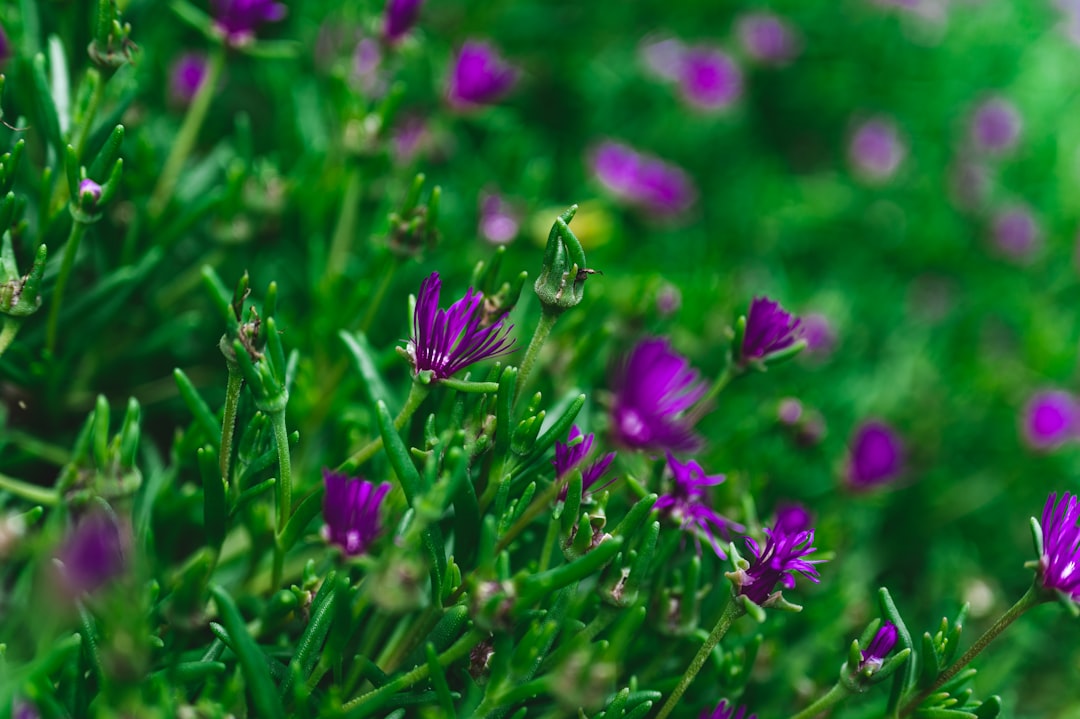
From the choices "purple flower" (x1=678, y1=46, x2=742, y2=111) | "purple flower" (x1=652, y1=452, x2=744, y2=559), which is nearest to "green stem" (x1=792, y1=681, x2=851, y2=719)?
"purple flower" (x1=652, y1=452, x2=744, y2=559)

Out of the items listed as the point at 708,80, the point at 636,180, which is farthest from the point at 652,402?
the point at 708,80

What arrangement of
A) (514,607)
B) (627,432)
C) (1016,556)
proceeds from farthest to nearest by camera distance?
(1016,556)
(627,432)
(514,607)

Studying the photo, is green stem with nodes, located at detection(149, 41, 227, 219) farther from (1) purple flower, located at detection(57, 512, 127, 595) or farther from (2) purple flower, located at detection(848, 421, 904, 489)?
(2) purple flower, located at detection(848, 421, 904, 489)

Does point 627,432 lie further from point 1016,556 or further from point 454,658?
point 1016,556

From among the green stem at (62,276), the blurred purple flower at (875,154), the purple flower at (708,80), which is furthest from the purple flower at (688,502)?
the blurred purple flower at (875,154)

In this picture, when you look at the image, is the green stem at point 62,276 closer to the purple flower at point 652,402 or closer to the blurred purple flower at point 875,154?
the purple flower at point 652,402

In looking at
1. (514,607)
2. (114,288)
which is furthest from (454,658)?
(114,288)
